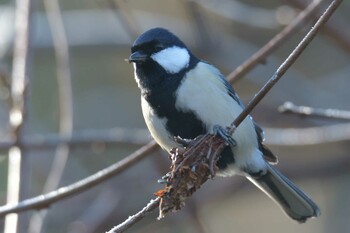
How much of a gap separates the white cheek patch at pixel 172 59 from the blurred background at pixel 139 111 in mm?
291

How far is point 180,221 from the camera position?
3955mm

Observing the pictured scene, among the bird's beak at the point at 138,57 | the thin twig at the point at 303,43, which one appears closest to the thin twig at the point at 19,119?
the bird's beak at the point at 138,57

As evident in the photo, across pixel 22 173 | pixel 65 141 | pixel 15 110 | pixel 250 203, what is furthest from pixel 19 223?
pixel 250 203

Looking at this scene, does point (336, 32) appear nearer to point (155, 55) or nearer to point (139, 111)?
point (155, 55)

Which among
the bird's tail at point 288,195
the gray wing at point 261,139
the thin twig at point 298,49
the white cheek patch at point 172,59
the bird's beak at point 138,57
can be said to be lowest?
the bird's tail at point 288,195

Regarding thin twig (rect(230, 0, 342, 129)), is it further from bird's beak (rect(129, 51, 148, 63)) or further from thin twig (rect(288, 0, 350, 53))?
thin twig (rect(288, 0, 350, 53))

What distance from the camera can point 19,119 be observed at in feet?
Answer: 8.33

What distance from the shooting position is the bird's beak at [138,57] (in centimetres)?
264

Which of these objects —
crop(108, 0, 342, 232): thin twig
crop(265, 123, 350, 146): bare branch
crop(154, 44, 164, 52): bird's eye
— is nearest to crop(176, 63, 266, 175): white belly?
crop(154, 44, 164, 52): bird's eye

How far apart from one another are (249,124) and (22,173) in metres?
0.84

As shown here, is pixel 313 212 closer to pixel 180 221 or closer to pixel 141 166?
pixel 180 221

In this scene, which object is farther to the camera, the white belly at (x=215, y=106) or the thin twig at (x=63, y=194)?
the white belly at (x=215, y=106)

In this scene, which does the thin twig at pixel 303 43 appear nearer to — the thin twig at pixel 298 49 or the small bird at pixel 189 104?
the thin twig at pixel 298 49

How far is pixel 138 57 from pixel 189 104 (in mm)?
246
